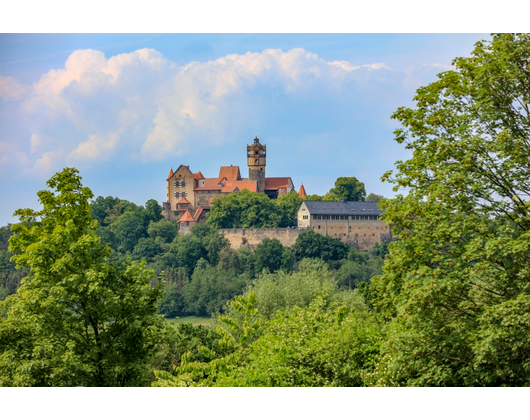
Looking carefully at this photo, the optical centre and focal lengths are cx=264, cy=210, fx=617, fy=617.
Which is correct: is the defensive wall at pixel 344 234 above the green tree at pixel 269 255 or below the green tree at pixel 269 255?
above

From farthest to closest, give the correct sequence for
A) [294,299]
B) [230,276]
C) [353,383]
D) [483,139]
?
[230,276] < [294,299] < [353,383] < [483,139]

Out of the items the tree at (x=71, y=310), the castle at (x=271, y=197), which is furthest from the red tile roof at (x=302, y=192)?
the tree at (x=71, y=310)

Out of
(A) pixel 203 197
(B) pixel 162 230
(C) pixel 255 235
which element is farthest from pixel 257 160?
(B) pixel 162 230

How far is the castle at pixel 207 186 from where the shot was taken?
6106 centimetres

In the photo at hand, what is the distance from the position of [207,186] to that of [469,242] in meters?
58.1

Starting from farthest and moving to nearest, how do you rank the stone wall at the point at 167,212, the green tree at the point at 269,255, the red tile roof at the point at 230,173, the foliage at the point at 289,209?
the red tile roof at the point at 230,173 < the stone wall at the point at 167,212 < the foliage at the point at 289,209 < the green tree at the point at 269,255

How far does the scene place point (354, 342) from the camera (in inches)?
372

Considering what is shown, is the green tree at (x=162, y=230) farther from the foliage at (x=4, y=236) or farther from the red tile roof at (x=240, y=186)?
the foliage at (x=4, y=236)

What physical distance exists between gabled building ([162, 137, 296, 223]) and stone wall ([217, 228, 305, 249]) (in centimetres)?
529

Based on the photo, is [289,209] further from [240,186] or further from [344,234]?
[240,186]

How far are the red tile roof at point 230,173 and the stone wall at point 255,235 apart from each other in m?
13.3
